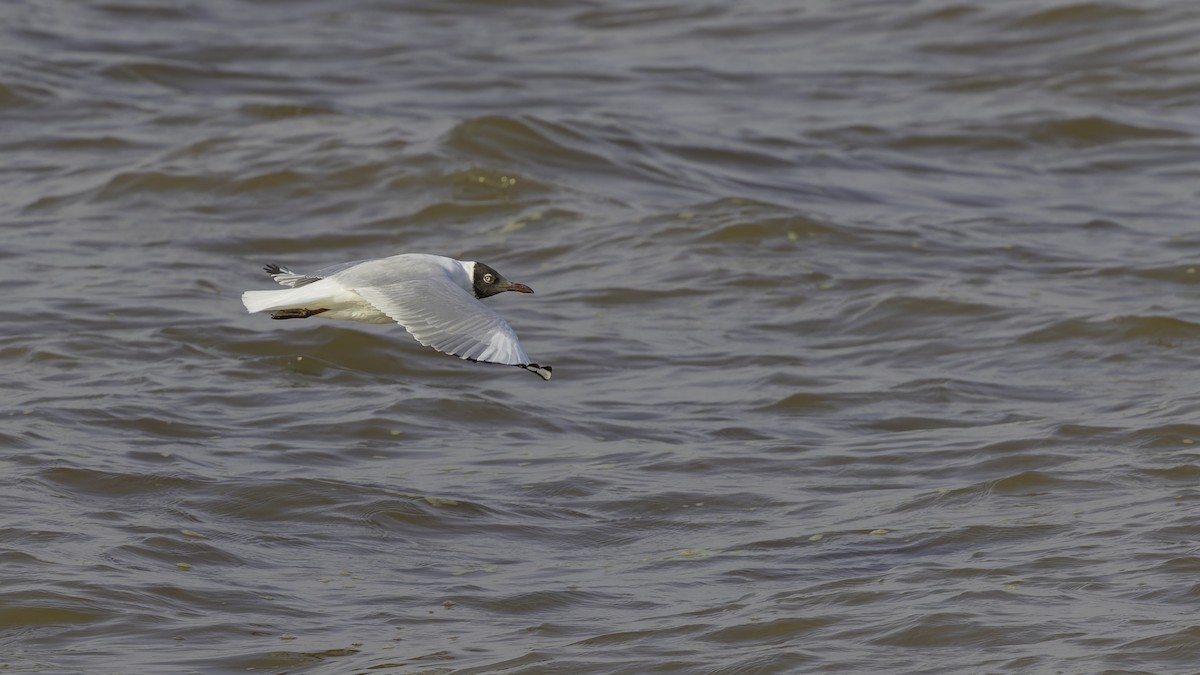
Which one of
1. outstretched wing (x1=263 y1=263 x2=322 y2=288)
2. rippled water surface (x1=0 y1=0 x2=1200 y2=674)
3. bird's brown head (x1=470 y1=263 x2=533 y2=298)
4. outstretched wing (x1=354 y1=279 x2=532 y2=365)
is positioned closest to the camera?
outstretched wing (x1=354 y1=279 x2=532 y2=365)

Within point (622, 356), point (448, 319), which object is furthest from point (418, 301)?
point (622, 356)

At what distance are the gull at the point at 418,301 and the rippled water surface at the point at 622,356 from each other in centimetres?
83

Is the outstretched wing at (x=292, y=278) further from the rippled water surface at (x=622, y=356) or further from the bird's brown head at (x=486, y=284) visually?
the rippled water surface at (x=622, y=356)

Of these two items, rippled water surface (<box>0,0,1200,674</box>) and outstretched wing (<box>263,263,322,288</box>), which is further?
outstretched wing (<box>263,263,322,288</box>)

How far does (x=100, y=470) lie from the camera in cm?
704

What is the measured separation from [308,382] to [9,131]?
527 cm

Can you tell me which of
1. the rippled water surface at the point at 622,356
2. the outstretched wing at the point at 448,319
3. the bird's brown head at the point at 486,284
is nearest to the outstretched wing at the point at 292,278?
the outstretched wing at the point at 448,319

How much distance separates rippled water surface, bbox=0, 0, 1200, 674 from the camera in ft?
19.2

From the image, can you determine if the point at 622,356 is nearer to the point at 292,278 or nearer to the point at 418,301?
the point at 292,278

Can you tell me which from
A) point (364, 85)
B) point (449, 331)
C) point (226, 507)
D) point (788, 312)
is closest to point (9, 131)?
point (364, 85)

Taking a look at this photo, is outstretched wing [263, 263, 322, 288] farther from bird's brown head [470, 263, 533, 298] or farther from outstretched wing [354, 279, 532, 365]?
bird's brown head [470, 263, 533, 298]

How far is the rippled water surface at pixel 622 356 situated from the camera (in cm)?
586

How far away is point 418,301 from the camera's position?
612 cm

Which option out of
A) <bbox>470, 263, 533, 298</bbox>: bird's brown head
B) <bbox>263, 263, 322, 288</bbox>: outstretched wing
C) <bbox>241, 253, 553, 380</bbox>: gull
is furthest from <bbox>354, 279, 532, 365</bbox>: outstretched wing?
<bbox>470, 263, 533, 298</bbox>: bird's brown head
